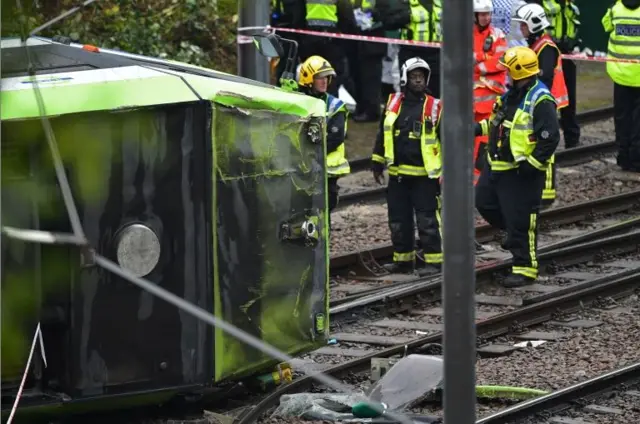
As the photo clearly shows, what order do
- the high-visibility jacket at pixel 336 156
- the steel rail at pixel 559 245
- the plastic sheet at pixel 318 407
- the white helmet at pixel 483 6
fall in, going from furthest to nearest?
1. the white helmet at pixel 483 6
2. the high-visibility jacket at pixel 336 156
3. the steel rail at pixel 559 245
4. the plastic sheet at pixel 318 407

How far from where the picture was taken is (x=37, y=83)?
26.2ft

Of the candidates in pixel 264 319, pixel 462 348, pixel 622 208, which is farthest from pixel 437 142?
pixel 462 348

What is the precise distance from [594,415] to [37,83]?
12.8ft

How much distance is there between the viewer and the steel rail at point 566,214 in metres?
13.9

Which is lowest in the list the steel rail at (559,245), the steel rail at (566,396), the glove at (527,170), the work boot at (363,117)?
the steel rail at (559,245)

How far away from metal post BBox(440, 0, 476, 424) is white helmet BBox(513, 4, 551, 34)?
10.4m

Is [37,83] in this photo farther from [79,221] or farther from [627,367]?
[627,367]

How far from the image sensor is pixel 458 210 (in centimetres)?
575

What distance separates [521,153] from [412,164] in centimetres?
100

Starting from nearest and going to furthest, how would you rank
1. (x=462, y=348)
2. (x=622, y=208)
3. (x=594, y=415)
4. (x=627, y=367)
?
(x=462, y=348) < (x=594, y=415) < (x=627, y=367) < (x=622, y=208)

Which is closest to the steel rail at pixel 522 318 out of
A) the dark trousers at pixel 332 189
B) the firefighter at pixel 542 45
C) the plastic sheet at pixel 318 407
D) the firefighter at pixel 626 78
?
the plastic sheet at pixel 318 407

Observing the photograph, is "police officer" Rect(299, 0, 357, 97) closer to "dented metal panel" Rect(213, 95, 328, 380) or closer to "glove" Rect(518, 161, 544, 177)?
"glove" Rect(518, 161, 544, 177)

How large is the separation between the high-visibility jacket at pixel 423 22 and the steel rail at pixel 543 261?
3.87m

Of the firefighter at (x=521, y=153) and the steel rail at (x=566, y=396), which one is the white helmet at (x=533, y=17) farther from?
the steel rail at (x=566, y=396)
